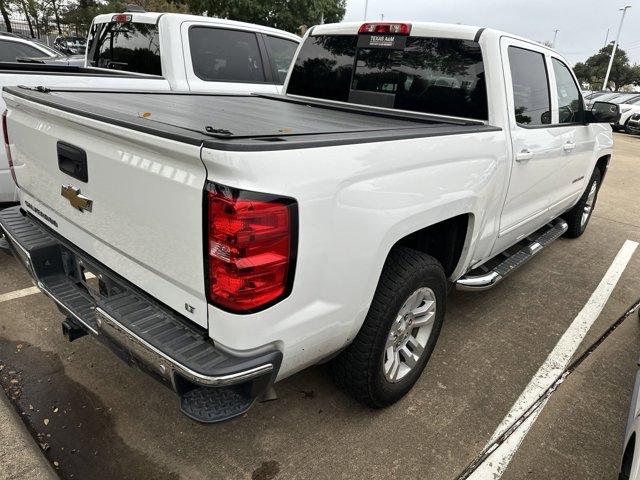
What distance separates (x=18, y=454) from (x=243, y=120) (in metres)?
1.88

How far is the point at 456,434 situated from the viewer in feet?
8.41

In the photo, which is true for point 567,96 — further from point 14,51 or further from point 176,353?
point 14,51

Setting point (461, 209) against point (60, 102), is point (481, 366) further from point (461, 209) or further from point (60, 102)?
point (60, 102)

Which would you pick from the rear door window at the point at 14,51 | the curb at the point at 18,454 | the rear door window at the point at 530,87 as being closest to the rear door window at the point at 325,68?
the rear door window at the point at 530,87

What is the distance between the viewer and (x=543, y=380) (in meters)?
3.06

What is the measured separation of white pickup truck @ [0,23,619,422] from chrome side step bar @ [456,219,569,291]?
3 cm

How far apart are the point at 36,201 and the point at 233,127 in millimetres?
1359

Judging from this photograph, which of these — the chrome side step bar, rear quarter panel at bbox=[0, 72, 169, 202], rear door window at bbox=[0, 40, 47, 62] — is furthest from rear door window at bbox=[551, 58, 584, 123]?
rear door window at bbox=[0, 40, 47, 62]

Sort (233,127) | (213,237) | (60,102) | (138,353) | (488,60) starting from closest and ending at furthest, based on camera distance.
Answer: (213,237) → (138,353) → (233,127) → (60,102) → (488,60)

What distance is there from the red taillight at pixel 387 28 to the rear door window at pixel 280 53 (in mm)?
2482

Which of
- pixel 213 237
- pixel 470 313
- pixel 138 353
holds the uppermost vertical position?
pixel 213 237

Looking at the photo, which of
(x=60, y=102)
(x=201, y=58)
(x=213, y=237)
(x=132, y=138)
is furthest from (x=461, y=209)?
(x=201, y=58)

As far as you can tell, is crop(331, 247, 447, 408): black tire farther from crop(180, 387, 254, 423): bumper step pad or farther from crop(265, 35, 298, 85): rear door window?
crop(265, 35, 298, 85): rear door window

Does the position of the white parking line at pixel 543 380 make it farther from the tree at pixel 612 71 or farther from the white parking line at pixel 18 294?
the tree at pixel 612 71
